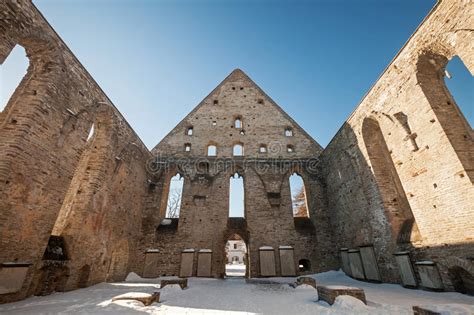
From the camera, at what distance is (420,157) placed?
20.6ft

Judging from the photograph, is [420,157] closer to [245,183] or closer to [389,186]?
[389,186]

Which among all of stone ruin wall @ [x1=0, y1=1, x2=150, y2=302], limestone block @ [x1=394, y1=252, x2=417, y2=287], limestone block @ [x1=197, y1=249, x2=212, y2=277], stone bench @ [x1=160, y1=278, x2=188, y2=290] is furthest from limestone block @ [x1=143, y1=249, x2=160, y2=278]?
limestone block @ [x1=394, y1=252, x2=417, y2=287]

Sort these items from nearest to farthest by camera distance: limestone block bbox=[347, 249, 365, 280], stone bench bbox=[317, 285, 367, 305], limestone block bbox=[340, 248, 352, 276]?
stone bench bbox=[317, 285, 367, 305] < limestone block bbox=[347, 249, 365, 280] < limestone block bbox=[340, 248, 352, 276]

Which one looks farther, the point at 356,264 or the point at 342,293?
the point at 356,264

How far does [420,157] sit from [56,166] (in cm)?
1050

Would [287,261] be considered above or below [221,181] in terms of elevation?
A: below

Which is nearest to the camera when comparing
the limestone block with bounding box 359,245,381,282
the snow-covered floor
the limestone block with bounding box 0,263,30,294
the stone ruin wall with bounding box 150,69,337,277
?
the snow-covered floor

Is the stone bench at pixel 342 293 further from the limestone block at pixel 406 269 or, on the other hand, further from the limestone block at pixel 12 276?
the limestone block at pixel 12 276

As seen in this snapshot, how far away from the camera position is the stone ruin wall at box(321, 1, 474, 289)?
5.20 meters

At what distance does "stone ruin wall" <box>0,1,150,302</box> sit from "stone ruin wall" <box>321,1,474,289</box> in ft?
32.4

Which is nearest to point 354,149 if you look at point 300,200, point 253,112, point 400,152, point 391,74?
point 400,152

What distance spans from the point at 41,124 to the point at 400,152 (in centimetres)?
1064

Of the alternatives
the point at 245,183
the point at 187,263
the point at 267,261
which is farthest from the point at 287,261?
the point at 187,263

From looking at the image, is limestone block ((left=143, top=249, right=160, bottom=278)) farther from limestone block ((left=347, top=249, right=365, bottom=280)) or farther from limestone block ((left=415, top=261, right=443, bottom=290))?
limestone block ((left=415, top=261, right=443, bottom=290))
